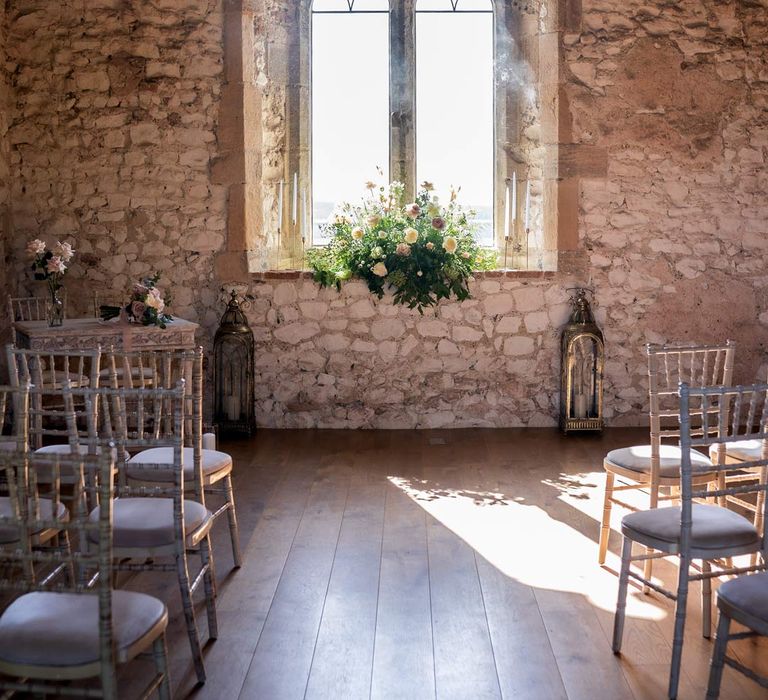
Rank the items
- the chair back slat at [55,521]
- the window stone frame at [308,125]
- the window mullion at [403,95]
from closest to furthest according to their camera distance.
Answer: the chair back slat at [55,521], the window stone frame at [308,125], the window mullion at [403,95]

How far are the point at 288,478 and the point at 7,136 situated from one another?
3.32 meters

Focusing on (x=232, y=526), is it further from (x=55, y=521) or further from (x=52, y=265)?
(x=52, y=265)

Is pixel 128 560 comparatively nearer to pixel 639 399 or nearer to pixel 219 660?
pixel 219 660

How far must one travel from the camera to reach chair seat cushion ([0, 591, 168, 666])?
206 centimetres

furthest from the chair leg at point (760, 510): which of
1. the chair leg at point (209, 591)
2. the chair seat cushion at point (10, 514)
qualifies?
the chair seat cushion at point (10, 514)

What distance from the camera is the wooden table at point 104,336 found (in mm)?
5398

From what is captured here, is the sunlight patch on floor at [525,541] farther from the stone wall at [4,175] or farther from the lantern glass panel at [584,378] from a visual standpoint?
the stone wall at [4,175]

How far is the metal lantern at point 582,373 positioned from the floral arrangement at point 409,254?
780 mm

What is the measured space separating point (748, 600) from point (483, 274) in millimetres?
4365

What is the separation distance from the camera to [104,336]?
5.48 m

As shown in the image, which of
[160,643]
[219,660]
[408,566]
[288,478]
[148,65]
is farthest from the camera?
[148,65]

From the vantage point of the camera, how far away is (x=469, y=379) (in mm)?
6656

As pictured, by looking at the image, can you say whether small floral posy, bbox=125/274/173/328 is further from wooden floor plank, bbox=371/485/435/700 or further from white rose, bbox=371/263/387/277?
wooden floor plank, bbox=371/485/435/700

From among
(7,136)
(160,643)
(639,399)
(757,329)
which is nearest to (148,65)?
(7,136)
